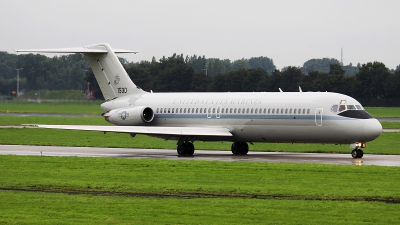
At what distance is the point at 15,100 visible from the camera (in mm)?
82375

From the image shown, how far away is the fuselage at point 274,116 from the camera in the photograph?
113ft

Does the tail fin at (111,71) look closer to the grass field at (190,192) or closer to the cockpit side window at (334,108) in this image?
the grass field at (190,192)

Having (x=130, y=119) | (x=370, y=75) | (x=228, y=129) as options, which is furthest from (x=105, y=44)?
(x=370, y=75)

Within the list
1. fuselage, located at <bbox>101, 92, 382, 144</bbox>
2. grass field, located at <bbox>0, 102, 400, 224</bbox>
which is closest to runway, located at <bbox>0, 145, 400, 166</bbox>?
fuselage, located at <bbox>101, 92, 382, 144</bbox>

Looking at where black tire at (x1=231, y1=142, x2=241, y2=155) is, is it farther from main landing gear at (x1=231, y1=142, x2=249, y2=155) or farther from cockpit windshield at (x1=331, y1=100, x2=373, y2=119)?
cockpit windshield at (x1=331, y1=100, x2=373, y2=119)

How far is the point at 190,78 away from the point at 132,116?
41.6 meters

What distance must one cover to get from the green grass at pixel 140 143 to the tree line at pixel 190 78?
2071cm

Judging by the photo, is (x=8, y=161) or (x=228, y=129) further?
(x=228, y=129)

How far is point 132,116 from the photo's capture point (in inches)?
1603

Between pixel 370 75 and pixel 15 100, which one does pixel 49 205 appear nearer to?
pixel 15 100

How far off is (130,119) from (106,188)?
18.6 meters

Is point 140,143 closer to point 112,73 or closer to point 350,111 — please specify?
point 112,73

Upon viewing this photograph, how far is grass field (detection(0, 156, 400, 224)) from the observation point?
17.0 metres

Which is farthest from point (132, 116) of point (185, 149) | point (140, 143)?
→ point (140, 143)
